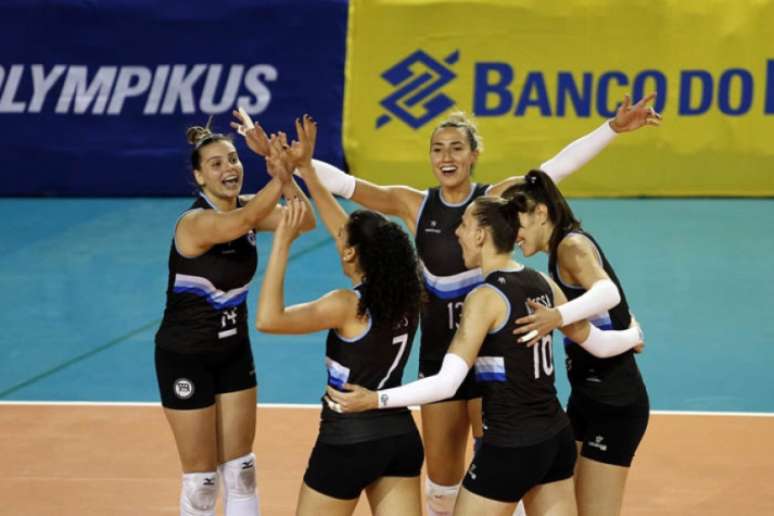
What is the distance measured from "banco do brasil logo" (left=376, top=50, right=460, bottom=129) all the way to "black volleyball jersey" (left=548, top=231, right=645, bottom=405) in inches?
409

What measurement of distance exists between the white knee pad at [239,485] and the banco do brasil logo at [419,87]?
10.2 meters

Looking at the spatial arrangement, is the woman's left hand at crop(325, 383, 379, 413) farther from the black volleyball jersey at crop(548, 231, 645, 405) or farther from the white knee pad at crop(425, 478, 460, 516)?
the white knee pad at crop(425, 478, 460, 516)

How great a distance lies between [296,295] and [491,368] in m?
7.22

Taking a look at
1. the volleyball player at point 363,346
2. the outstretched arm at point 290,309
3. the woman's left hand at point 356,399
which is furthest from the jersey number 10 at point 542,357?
the outstretched arm at point 290,309

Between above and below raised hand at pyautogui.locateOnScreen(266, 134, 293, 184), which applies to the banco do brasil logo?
above

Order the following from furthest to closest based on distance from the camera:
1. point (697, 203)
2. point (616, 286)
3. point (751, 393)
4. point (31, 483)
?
point (697, 203)
point (751, 393)
point (31, 483)
point (616, 286)

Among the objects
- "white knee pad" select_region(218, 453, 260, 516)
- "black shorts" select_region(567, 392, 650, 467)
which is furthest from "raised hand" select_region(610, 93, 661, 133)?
"white knee pad" select_region(218, 453, 260, 516)

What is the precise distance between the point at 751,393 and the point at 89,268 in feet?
24.7

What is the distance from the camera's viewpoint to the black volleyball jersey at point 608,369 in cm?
682

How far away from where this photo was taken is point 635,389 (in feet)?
22.5

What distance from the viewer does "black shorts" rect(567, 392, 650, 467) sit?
6770mm

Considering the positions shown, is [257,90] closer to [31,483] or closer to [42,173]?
[42,173]

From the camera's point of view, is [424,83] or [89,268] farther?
[424,83]

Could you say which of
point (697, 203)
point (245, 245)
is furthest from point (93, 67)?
point (245, 245)
